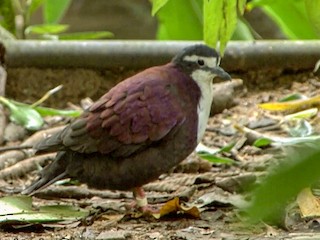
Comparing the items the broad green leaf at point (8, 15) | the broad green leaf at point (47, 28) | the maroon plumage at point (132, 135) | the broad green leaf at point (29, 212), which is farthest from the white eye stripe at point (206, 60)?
the broad green leaf at point (8, 15)

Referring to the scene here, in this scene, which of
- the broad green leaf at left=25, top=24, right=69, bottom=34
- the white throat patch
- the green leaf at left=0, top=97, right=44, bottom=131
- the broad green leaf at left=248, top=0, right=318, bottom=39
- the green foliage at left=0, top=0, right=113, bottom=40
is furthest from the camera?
the broad green leaf at left=25, top=24, right=69, bottom=34

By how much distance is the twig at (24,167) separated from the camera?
3167 mm

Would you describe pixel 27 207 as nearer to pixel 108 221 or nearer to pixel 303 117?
pixel 108 221

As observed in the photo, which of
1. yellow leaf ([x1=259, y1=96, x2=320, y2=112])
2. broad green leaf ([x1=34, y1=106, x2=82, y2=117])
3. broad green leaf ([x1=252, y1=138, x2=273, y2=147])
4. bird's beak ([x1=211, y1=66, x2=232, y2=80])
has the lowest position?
broad green leaf ([x1=34, y1=106, x2=82, y2=117])

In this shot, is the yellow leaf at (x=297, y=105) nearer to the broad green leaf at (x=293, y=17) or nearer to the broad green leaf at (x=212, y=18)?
the broad green leaf at (x=293, y=17)

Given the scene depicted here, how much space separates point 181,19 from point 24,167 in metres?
1.07

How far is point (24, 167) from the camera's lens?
129 inches

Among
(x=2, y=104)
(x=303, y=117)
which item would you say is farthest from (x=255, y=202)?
(x=2, y=104)

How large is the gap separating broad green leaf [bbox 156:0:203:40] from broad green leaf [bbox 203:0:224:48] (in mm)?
1596

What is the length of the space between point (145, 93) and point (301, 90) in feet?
5.38

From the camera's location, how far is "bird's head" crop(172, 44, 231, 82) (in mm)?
2686

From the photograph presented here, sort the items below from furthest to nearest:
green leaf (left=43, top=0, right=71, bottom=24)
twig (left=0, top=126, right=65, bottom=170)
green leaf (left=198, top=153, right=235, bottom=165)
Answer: green leaf (left=43, top=0, right=71, bottom=24), twig (left=0, top=126, right=65, bottom=170), green leaf (left=198, top=153, right=235, bottom=165)

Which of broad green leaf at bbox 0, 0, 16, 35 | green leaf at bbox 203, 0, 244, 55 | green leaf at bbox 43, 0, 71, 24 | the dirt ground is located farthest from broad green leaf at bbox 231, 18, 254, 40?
green leaf at bbox 203, 0, 244, 55

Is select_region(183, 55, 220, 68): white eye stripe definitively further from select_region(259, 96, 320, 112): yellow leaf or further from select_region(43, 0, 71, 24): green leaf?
select_region(43, 0, 71, 24): green leaf
